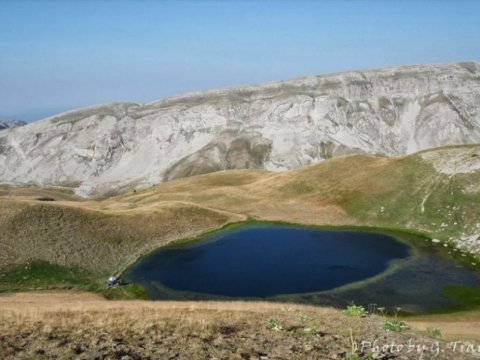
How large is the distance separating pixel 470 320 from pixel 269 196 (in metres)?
68.3

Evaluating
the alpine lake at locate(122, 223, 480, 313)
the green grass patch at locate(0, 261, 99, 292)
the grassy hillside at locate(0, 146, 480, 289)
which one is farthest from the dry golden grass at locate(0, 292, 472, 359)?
the grassy hillside at locate(0, 146, 480, 289)

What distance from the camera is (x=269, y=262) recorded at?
70.4 m

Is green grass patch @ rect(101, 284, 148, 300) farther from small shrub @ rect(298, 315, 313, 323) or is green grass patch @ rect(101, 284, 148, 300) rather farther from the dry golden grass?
small shrub @ rect(298, 315, 313, 323)

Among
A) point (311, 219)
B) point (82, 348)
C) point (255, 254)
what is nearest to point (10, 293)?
point (255, 254)

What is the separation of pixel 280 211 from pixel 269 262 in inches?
1264

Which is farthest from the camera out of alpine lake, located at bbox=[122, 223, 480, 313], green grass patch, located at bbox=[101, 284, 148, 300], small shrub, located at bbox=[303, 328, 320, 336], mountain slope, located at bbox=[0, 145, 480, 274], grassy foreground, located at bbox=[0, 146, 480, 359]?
mountain slope, located at bbox=[0, 145, 480, 274]

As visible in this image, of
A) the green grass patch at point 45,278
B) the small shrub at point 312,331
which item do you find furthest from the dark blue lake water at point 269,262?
the small shrub at point 312,331

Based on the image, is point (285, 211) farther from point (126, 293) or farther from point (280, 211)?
point (126, 293)

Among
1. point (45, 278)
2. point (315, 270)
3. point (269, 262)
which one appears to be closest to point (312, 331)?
point (315, 270)

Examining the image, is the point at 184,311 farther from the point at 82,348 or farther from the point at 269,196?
the point at 269,196

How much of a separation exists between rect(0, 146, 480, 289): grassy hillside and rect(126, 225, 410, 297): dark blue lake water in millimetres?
6202

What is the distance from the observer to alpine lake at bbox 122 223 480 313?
55469 mm

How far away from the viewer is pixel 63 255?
225 ft

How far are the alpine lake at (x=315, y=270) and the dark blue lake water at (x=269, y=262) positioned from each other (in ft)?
0.42
